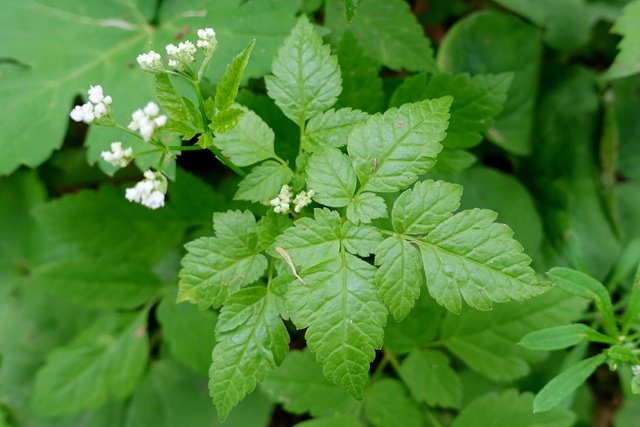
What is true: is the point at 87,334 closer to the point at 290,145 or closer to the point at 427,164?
the point at 290,145

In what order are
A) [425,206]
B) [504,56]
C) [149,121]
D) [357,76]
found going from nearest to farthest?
[149,121], [425,206], [357,76], [504,56]

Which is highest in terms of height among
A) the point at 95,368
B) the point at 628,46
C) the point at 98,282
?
the point at 628,46

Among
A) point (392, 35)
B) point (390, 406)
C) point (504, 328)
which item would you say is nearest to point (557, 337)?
point (504, 328)

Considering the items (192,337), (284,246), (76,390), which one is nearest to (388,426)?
(192,337)

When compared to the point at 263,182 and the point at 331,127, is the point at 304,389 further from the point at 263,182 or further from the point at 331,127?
the point at 331,127

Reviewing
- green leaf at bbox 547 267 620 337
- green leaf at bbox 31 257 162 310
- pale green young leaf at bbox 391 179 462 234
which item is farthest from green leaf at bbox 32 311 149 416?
green leaf at bbox 547 267 620 337

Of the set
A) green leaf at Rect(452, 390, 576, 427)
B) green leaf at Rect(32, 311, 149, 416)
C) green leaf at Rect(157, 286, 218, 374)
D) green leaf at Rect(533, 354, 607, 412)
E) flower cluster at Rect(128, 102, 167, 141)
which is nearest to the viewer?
flower cluster at Rect(128, 102, 167, 141)

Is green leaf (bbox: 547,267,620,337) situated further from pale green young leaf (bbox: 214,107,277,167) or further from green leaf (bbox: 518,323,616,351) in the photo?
pale green young leaf (bbox: 214,107,277,167)
